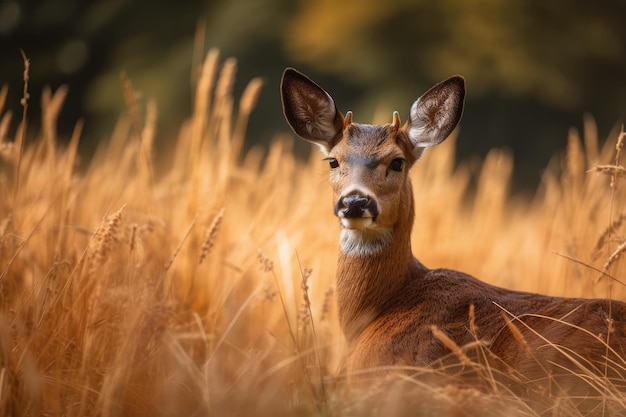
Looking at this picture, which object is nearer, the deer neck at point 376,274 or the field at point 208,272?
the field at point 208,272

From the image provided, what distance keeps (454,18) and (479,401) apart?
34.1 ft

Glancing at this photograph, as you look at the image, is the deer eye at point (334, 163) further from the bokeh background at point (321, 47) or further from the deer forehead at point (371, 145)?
the bokeh background at point (321, 47)

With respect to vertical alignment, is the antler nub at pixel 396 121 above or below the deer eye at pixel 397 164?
above

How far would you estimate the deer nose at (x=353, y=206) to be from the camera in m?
3.30

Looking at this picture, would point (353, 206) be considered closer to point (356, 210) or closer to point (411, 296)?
point (356, 210)

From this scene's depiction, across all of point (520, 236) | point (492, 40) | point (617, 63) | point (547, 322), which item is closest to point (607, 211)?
point (520, 236)

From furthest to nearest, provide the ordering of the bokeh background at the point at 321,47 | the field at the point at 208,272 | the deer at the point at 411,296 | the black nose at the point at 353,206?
the bokeh background at the point at 321,47 → the black nose at the point at 353,206 → the deer at the point at 411,296 → the field at the point at 208,272

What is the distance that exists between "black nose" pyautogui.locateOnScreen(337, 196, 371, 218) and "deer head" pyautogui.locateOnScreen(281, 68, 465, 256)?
0.06 m

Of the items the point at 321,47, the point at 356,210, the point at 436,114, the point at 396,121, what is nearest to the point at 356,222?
the point at 356,210

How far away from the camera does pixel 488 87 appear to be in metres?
13.4

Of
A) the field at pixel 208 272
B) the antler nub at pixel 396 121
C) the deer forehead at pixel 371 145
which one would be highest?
the antler nub at pixel 396 121

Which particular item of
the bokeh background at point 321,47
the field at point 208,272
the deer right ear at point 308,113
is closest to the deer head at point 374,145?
the deer right ear at point 308,113

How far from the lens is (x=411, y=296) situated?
3562 millimetres

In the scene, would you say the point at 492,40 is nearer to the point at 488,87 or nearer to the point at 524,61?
the point at 524,61
